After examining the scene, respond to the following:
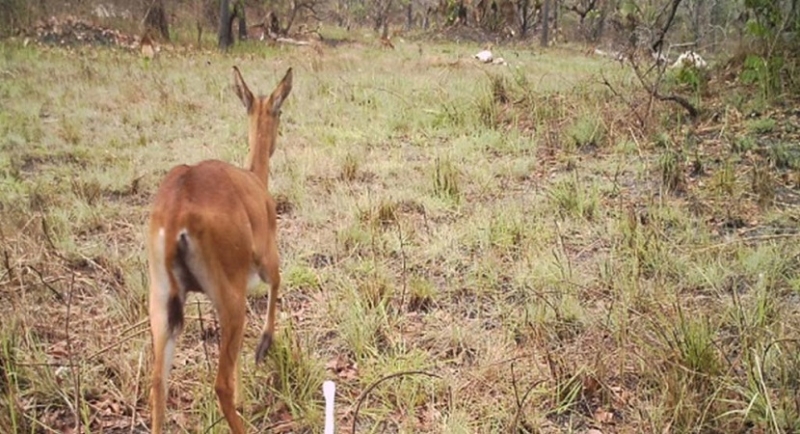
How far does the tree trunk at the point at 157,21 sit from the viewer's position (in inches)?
795

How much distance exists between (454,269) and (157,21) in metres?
19.3

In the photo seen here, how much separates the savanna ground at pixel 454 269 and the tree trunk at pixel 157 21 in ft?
38.4

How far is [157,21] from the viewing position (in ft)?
69.3

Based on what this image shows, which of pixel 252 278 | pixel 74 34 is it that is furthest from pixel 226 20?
pixel 252 278

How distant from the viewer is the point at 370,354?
3500mm

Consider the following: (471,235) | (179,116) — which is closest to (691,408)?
(471,235)

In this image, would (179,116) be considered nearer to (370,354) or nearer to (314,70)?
(314,70)

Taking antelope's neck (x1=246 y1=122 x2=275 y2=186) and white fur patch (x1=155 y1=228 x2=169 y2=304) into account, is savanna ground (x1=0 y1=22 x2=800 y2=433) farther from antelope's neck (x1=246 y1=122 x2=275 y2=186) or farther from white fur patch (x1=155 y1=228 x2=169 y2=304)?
antelope's neck (x1=246 y1=122 x2=275 y2=186)

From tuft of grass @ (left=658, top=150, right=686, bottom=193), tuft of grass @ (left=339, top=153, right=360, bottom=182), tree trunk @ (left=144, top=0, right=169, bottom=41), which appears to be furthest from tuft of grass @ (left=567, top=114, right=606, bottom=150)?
tree trunk @ (left=144, top=0, right=169, bottom=41)

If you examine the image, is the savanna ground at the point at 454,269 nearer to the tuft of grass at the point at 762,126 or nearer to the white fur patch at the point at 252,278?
the tuft of grass at the point at 762,126

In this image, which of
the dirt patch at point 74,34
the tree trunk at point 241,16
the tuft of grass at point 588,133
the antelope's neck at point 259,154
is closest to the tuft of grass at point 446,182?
the tuft of grass at point 588,133

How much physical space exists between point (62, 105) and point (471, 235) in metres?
6.90

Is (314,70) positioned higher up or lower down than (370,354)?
higher up

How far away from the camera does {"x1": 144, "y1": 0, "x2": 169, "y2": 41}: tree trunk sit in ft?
66.3
